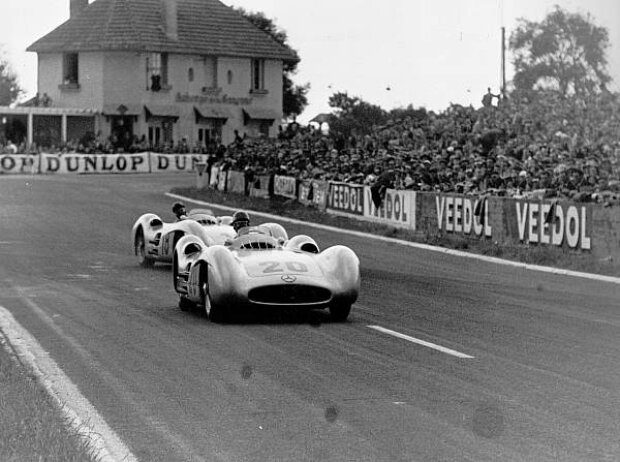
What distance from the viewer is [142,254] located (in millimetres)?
20812

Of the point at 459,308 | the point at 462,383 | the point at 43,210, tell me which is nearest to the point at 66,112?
the point at 43,210

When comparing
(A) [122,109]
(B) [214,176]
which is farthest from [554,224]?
(A) [122,109]

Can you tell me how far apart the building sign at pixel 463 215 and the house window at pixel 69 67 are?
46.6m

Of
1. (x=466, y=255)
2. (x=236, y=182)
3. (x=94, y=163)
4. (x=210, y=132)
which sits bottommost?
(x=466, y=255)

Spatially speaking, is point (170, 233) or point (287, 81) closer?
point (170, 233)

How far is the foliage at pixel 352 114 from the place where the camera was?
56688 mm

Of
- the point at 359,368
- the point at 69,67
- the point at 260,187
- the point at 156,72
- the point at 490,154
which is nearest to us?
the point at 359,368

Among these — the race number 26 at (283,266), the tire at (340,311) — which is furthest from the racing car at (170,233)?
the tire at (340,311)

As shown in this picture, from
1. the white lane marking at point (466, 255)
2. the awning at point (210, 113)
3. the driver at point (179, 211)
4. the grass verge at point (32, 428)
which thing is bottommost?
the white lane marking at point (466, 255)

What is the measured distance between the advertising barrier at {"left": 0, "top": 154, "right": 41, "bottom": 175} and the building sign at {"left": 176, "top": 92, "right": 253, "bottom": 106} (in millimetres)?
13023

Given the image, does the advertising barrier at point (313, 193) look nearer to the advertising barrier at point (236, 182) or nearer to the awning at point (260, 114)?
the advertising barrier at point (236, 182)

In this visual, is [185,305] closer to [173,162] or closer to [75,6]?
[173,162]

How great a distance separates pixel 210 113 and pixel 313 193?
34.4 metres

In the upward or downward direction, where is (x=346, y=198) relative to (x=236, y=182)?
downward
